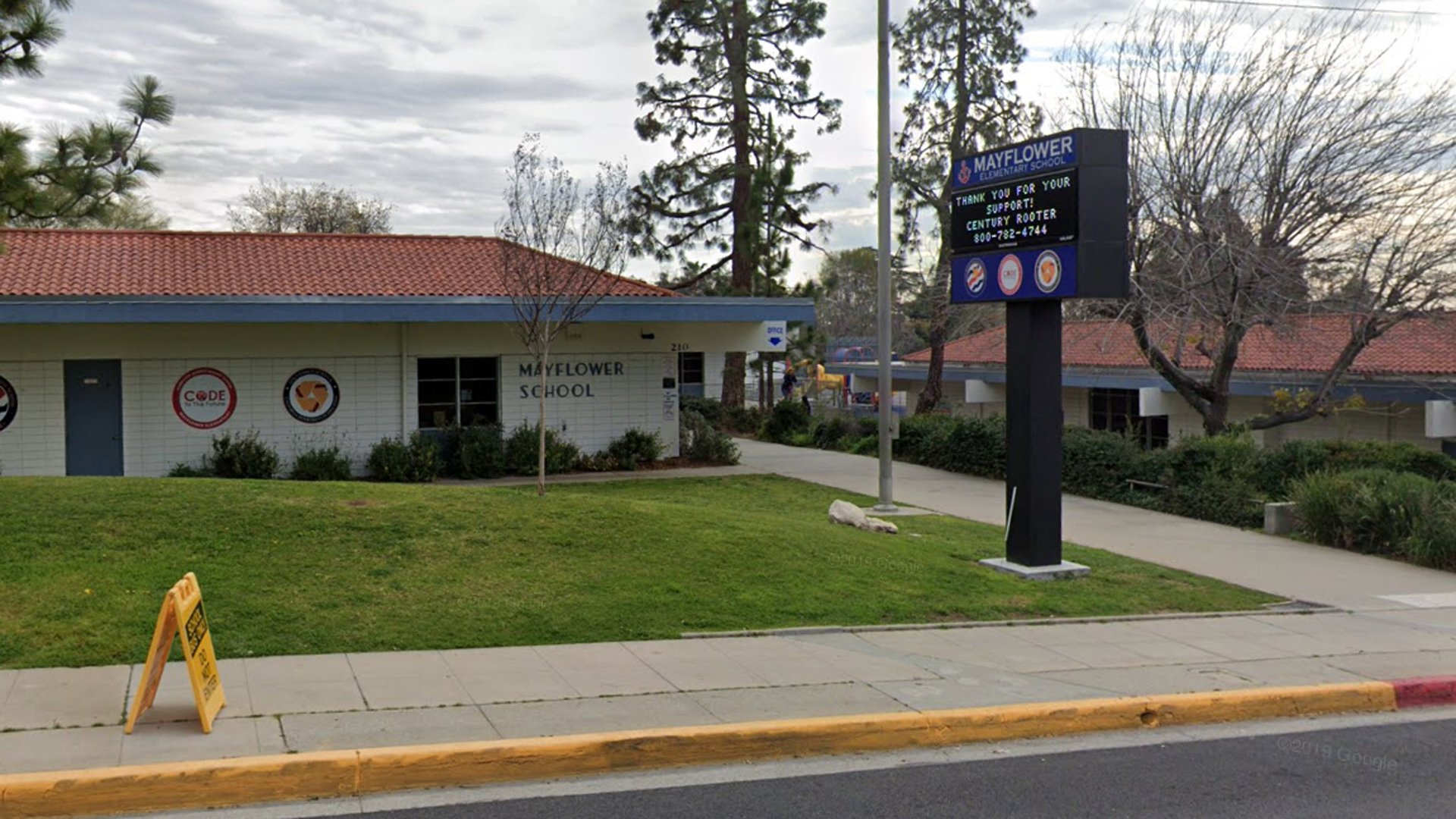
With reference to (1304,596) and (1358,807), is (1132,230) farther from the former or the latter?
(1358,807)

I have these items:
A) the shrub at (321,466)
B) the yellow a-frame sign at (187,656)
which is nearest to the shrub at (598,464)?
the shrub at (321,466)

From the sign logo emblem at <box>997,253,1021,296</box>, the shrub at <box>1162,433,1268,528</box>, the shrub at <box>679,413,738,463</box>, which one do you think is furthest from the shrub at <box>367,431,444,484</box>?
the shrub at <box>1162,433,1268,528</box>

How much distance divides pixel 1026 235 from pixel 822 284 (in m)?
26.2

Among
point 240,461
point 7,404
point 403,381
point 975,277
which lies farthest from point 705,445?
point 975,277

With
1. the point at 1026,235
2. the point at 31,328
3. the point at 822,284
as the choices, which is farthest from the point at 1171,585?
the point at 822,284

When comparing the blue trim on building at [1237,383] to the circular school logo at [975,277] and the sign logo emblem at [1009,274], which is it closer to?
the circular school logo at [975,277]

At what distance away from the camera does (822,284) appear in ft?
128

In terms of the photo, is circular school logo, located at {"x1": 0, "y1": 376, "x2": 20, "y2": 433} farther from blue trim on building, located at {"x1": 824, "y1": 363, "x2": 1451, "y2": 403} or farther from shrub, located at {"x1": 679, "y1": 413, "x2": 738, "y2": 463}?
blue trim on building, located at {"x1": 824, "y1": 363, "x2": 1451, "y2": 403}

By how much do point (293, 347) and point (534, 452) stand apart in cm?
453

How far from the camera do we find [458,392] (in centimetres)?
2377

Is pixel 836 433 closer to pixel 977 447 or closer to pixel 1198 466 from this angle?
pixel 977 447

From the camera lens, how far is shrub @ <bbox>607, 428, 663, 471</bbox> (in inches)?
966

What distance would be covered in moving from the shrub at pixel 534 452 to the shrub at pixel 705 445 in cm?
277

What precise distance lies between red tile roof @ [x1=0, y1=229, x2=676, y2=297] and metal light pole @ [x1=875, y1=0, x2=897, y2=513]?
4766 millimetres
